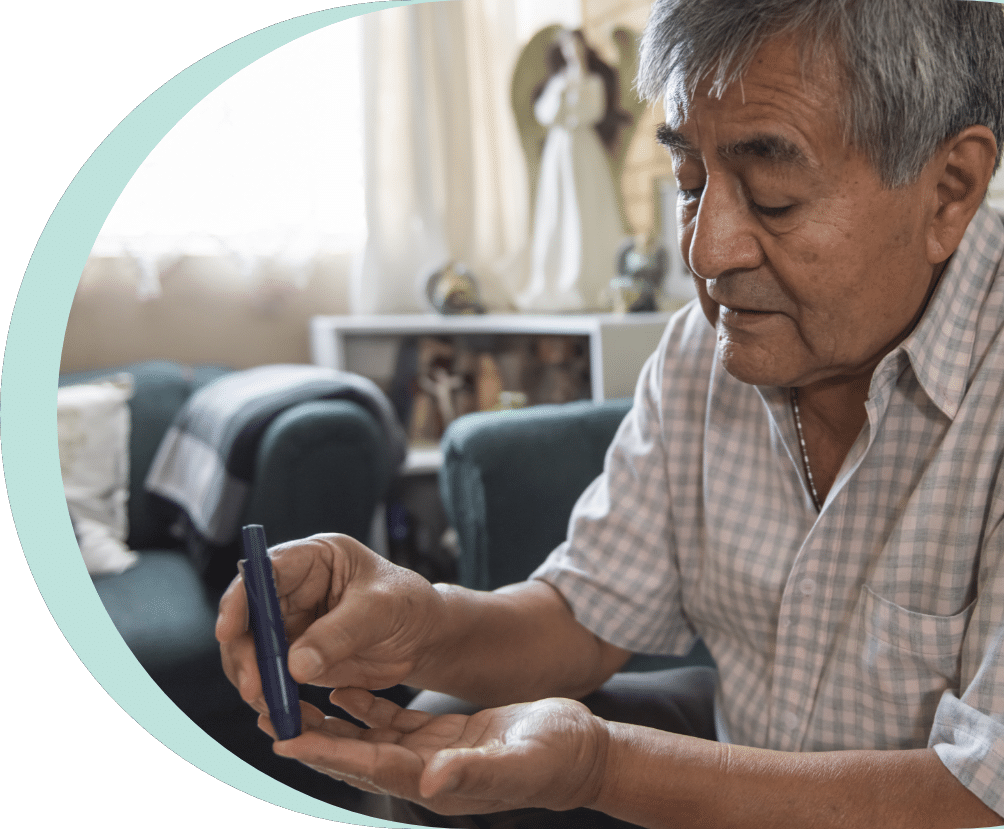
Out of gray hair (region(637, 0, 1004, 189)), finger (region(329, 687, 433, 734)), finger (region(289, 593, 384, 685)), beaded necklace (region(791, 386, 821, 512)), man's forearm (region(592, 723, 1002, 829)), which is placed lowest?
man's forearm (region(592, 723, 1002, 829))

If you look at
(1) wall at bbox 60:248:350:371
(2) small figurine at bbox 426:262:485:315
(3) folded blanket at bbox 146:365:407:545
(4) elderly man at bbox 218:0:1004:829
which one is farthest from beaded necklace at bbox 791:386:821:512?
(1) wall at bbox 60:248:350:371

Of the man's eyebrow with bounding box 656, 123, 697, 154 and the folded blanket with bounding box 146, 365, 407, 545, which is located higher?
the man's eyebrow with bounding box 656, 123, 697, 154

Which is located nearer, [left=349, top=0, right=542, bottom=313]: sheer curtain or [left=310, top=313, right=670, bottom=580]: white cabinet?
[left=310, top=313, right=670, bottom=580]: white cabinet

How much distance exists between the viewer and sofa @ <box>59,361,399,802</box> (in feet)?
1.73

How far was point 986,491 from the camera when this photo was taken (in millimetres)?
413

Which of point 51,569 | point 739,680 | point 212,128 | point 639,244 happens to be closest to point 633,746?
point 739,680

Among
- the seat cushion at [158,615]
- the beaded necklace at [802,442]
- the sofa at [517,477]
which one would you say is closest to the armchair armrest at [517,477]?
the sofa at [517,477]

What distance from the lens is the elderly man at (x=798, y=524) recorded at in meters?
0.35

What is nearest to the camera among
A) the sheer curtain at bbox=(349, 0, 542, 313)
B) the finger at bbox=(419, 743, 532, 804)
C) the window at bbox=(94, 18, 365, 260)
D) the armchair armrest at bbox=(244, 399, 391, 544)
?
the finger at bbox=(419, 743, 532, 804)

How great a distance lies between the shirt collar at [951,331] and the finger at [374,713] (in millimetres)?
286

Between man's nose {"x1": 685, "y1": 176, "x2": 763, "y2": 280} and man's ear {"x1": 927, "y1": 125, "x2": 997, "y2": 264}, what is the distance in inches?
3.5

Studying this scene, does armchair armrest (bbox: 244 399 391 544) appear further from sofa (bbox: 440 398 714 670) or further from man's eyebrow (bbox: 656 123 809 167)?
man's eyebrow (bbox: 656 123 809 167)

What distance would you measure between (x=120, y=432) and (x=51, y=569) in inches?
41.1

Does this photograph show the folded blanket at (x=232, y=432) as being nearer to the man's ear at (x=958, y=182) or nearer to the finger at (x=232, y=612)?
the finger at (x=232, y=612)
